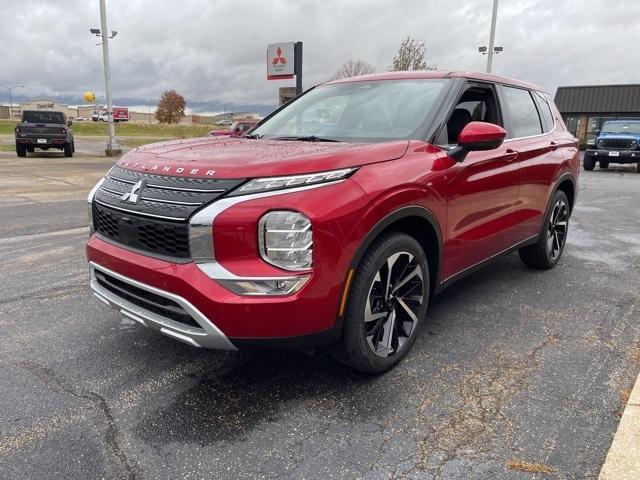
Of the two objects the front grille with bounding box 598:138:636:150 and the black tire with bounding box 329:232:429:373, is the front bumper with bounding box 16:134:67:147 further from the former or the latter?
the front grille with bounding box 598:138:636:150

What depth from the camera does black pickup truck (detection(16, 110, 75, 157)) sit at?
1900 centimetres

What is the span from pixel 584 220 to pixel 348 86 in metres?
5.79

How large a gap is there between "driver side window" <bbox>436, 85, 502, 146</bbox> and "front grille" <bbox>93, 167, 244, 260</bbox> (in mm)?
1562

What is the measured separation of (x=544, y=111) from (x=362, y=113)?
7.72 ft

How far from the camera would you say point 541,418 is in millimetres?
2578

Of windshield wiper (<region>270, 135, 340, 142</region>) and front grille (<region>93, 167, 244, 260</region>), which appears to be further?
windshield wiper (<region>270, 135, 340, 142</region>)

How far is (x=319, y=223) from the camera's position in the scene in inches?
93.3

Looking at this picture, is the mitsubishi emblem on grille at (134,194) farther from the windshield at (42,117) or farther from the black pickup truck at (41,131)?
the windshield at (42,117)

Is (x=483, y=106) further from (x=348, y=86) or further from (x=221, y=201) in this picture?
(x=221, y=201)

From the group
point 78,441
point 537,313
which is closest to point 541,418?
point 537,313

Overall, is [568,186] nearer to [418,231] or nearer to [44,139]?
[418,231]

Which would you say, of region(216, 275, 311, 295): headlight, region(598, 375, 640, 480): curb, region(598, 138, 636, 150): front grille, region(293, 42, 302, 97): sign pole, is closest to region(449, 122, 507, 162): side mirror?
region(216, 275, 311, 295): headlight

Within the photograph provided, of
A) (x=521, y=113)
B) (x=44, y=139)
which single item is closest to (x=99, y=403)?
(x=521, y=113)

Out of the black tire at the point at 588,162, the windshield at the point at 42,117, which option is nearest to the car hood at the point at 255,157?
the windshield at the point at 42,117
